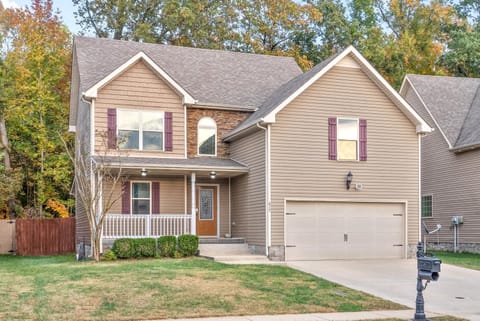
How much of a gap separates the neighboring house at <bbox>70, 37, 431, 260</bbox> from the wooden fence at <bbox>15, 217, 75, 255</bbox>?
3.98 meters

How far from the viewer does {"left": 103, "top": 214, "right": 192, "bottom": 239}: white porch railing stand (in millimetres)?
21141

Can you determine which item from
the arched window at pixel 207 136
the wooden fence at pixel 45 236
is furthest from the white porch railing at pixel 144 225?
the wooden fence at pixel 45 236

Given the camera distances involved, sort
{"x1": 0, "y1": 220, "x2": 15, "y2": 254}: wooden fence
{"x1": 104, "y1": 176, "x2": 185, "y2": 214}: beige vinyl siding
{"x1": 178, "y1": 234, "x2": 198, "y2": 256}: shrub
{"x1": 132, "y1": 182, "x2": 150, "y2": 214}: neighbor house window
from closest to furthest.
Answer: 1. {"x1": 178, "y1": 234, "x2": 198, "y2": 256}: shrub
2. {"x1": 132, "y1": 182, "x2": 150, "y2": 214}: neighbor house window
3. {"x1": 104, "y1": 176, "x2": 185, "y2": 214}: beige vinyl siding
4. {"x1": 0, "y1": 220, "x2": 15, "y2": 254}: wooden fence

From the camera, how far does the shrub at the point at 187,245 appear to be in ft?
67.6

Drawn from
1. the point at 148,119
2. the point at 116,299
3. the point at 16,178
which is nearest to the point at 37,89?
the point at 16,178

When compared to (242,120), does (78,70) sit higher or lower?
higher

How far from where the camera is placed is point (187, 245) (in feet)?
67.6

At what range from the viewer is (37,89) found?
31.9m

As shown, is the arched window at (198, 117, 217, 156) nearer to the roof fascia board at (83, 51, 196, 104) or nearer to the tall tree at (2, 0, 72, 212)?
the roof fascia board at (83, 51, 196, 104)

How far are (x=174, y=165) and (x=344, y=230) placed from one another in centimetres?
616

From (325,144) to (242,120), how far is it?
398cm

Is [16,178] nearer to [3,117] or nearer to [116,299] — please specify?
[3,117]

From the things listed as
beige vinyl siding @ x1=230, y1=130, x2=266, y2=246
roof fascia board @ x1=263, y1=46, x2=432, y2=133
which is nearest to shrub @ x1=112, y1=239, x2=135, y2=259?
beige vinyl siding @ x1=230, y1=130, x2=266, y2=246

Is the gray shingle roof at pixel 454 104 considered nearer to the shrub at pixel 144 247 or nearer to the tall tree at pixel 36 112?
the shrub at pixel 144 247
